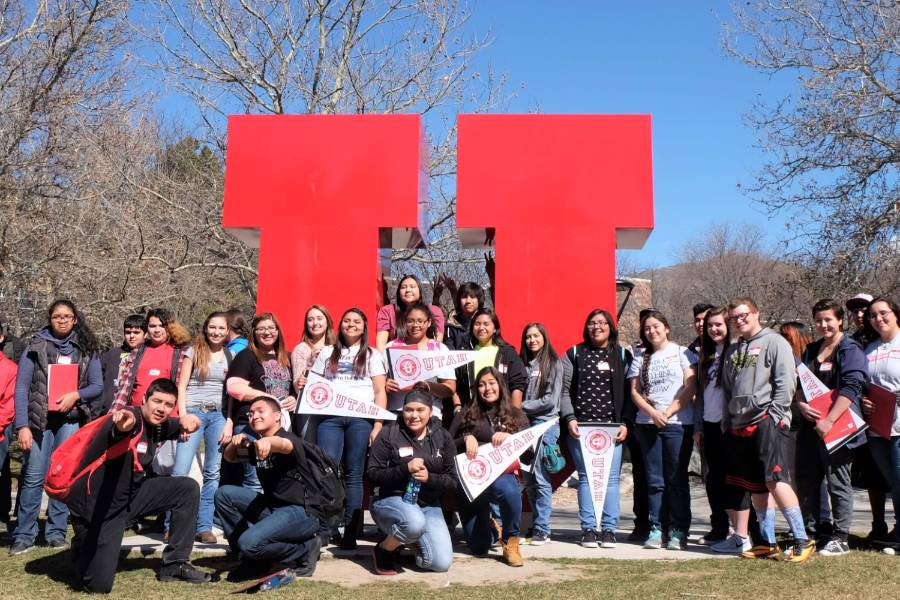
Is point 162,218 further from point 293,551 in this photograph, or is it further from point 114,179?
point 293,551

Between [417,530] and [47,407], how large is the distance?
3.08m

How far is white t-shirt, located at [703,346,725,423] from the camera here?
622cm

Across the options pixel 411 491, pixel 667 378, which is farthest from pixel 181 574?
pixel 667 378

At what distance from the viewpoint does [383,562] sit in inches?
216

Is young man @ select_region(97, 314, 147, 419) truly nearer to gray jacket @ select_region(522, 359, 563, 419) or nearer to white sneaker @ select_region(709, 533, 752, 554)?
gray jacket @ select_region(522, 359, 563, 419)

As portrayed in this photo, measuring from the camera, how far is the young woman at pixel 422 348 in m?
6.36

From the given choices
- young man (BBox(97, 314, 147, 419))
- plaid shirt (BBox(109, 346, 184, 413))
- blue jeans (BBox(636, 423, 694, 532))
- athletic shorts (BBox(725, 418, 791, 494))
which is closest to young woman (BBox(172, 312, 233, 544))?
plaid shirt (BBox(109, 346, 184, 413))

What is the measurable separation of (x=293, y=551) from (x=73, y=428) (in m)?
2.33

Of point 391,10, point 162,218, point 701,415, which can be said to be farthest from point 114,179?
point 701,415

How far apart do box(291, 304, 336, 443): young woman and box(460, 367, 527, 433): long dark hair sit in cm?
118

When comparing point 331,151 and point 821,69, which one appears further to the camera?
point 821,69

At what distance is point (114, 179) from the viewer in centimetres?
1488

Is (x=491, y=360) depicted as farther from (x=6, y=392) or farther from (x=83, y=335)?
(x=6, y=392)

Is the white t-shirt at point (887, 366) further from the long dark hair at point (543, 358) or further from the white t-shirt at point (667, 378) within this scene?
the long dark hair at point (543, 358)
